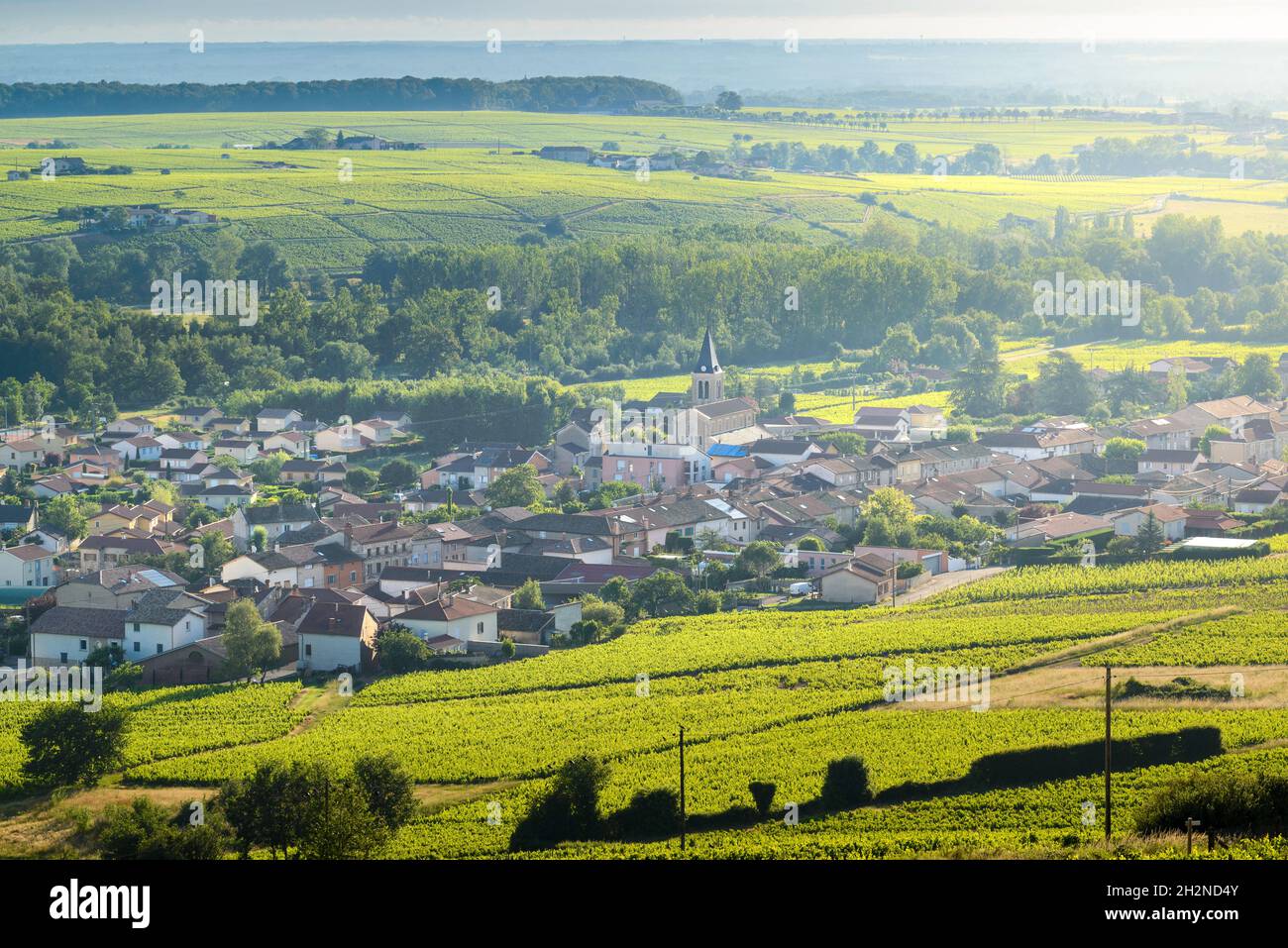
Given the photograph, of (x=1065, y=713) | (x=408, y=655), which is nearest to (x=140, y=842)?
(x=408, y=655)

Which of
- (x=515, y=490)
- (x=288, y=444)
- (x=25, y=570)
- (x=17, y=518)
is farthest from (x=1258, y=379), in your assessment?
(x=25, y=570)

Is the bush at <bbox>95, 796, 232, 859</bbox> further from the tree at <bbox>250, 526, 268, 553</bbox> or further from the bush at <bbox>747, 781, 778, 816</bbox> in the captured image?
the tree at <bbox>250, 526, 268, 553</bbox>

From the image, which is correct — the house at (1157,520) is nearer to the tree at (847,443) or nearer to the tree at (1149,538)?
the tree at (1149,538)

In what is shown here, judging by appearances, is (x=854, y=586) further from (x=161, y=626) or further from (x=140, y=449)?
(x=140, y=449)

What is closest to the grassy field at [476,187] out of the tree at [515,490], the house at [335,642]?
the tree at [515,490]

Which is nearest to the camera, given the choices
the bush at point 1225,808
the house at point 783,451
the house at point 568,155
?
the bush at point 1225,808

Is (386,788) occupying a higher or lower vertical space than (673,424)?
lower
